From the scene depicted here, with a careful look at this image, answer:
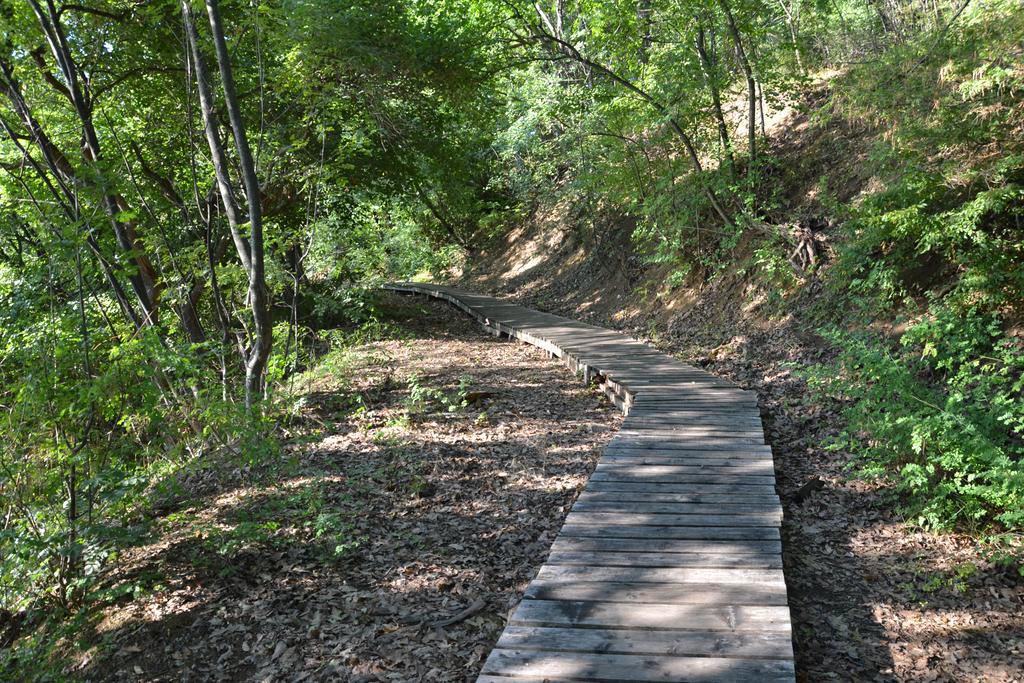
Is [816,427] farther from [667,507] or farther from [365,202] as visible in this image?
[365,202]

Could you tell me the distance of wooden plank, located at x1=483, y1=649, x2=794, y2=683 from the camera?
2.73 metres

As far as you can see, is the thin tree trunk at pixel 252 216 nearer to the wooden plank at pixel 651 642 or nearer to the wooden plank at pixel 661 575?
the wooden plank at pixel 661 575

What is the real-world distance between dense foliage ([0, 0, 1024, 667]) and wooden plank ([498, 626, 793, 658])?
Answer: 224cm

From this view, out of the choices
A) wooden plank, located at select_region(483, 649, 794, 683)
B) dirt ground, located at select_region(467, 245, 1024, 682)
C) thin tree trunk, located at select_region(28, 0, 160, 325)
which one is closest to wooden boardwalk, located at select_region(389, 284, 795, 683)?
wooden plank, located at select_region(483, 649, 794, 683)

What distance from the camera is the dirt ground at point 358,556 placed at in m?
3.61

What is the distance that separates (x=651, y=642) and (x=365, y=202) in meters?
15.6

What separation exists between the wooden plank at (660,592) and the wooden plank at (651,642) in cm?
28

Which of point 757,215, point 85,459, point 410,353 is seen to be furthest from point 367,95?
point 85,459

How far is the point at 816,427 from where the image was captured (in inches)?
266

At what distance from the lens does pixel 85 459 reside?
174 inches

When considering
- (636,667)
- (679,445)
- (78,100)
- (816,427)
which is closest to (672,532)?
(636,667)

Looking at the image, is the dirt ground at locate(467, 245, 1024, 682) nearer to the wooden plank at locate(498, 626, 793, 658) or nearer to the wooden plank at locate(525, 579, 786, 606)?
the wooden plank at locate(525, 579, 786, 606)

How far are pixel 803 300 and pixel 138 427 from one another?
26.6ft

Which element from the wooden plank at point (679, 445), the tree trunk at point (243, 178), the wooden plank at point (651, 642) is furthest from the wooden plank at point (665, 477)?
the tree trunk at point (243, 178)
